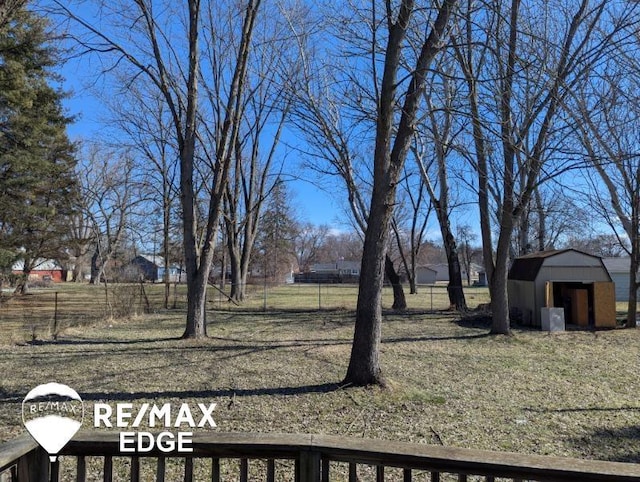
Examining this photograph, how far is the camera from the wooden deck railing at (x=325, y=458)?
6.15ft

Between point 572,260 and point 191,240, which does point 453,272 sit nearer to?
point 572,260

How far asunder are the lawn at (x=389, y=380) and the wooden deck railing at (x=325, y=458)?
9.13ft

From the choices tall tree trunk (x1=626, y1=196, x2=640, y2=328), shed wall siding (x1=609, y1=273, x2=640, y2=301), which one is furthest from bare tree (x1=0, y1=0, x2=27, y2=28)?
shed wall siding (x1=609, y1=273, x2=640, y2=301)

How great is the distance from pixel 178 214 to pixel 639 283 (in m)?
27.6

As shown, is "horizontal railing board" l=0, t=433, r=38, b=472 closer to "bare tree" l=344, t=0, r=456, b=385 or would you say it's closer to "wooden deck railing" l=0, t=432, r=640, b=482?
"wooden deck railing" l=0, t=432, r=640, b=482

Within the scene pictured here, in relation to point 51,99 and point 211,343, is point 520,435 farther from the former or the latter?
point 51,99

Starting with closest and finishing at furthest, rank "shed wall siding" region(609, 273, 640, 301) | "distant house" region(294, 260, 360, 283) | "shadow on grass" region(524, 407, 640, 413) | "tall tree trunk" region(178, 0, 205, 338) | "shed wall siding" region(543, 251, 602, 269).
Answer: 1. "shadow on grass" region(524, 407, 640, 413)
2. "tall tree trunk" region(178, 0, 205, 338)
3. "shed wall siding" region(543, 251, 602, 269)
4. "shed wall siding" region(609, 273, 640, 301)
5. "distant house" region(294, 260, 360, 283)

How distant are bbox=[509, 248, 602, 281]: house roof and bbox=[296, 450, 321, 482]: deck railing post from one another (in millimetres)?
13427

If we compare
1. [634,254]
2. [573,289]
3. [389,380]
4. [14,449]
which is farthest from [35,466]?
[634,254]

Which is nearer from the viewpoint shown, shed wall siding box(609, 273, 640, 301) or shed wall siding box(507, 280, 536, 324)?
shed wall siding box(507, 280, 536, 324)

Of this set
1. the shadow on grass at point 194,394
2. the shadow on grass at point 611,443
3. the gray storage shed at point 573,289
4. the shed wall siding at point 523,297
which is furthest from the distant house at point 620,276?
the shadow on grass at point 194,394

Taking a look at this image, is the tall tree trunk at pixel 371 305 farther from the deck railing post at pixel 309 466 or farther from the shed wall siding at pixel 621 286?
the shed wall siding at pixel 621 286

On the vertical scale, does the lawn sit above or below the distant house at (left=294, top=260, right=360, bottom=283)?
below

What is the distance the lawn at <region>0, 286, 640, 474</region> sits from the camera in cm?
489
